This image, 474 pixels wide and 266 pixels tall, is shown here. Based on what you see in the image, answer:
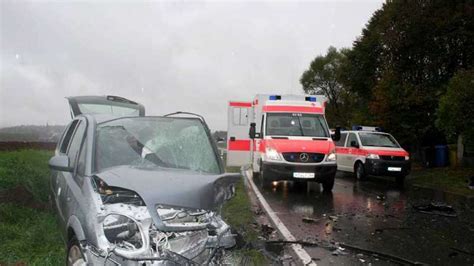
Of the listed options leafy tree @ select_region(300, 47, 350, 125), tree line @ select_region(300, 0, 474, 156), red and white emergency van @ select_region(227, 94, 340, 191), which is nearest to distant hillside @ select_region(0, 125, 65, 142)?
red and white emergency van @ select_region(227, 94, 340, 191)

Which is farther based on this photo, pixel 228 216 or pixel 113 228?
pixel 228 216

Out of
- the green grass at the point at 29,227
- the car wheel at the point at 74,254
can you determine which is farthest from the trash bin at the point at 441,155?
the car wheel at the point at 74,254

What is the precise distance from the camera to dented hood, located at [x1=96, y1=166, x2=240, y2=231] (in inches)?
140

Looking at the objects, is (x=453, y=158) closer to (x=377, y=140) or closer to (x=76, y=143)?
(x=377, y=140)

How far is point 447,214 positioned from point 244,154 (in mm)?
8418

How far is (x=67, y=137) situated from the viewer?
18.4 feet

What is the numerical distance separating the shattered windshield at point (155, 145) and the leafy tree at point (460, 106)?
13094mm

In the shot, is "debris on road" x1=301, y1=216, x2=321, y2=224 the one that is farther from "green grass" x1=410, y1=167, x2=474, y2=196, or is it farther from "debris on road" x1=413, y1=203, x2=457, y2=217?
"green grass" x1=410, y1=167, x2=474, y2=196

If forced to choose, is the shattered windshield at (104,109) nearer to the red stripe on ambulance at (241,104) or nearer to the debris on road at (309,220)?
the debris on road at (309,220)

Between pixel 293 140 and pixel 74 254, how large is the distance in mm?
8877

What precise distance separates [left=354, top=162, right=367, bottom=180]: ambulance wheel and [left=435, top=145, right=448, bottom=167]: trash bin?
20.2 feet

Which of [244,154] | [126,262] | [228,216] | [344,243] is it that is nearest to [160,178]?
[126,262]

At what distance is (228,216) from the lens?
8266mm

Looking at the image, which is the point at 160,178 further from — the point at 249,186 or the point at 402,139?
the point at 402,139
